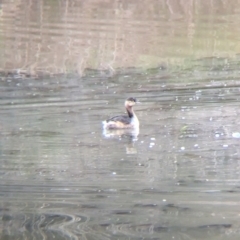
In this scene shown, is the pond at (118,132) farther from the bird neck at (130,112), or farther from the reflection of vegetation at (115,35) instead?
the bird neck at (130,112)

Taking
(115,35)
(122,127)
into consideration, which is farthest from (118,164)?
(115,35)

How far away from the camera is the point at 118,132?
494 inches

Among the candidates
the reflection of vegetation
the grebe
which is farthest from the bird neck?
the reflection of vegetation

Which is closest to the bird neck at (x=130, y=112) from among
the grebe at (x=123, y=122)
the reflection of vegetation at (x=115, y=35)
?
the grebe at (x=123, y=122)

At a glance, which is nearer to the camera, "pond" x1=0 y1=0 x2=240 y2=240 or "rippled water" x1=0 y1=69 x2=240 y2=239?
"rippled water" x1=0 y1=69 x2=240 y2=239

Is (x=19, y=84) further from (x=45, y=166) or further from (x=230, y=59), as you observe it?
(x=45, y=166)

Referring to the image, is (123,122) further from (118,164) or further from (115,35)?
(115,35)

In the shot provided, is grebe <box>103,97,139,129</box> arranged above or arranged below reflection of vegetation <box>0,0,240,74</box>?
below

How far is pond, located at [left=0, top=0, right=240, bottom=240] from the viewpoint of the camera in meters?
7.88

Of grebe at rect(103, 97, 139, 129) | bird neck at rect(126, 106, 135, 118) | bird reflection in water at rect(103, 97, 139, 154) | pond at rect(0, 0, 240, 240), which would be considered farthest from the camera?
bird neck at rect(126, 106, 135, 118)

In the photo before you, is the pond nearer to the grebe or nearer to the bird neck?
the grebe

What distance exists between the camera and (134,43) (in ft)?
69.9

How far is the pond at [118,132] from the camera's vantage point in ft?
25.8

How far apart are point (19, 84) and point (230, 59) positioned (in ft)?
16.1
